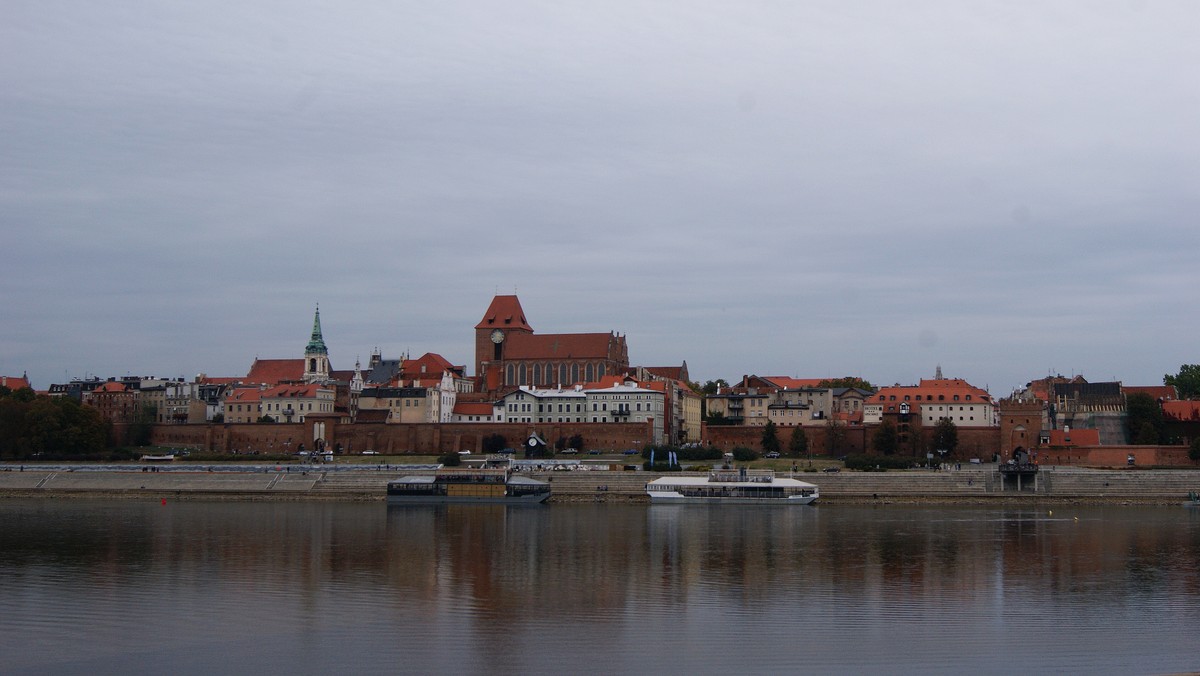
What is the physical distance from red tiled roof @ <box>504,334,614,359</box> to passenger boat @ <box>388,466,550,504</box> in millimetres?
32885

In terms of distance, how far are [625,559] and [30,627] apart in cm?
1486

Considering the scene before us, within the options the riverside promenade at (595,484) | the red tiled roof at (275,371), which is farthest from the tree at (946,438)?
the red tiled roof at (275,371)

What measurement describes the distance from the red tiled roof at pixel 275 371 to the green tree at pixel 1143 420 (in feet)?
199

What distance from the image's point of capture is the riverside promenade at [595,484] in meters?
55.1

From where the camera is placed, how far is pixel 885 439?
69.6 metres

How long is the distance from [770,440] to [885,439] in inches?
265

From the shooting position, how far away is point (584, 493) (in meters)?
56.5

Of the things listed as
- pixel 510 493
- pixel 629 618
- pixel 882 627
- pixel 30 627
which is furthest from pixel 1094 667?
pixel 510 493

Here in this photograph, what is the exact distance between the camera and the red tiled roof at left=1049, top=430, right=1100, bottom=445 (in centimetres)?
6852

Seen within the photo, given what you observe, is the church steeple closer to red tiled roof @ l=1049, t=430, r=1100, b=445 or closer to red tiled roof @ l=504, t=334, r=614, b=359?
red tiled roof @ l=504, t=334, r=614, b=359

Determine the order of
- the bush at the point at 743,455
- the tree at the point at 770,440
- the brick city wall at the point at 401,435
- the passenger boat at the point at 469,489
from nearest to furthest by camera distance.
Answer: the passenger boat at the point at 469,489, the bush at the point at 743,455, the tree at the point at 770,440, the brick city wall at the point at 401,435

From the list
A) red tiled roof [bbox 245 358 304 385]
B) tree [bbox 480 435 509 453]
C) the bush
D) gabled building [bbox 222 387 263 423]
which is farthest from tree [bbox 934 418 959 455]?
red tiled roof [bbox 245 358 304 385]

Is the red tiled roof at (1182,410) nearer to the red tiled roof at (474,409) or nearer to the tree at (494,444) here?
the tree at (494,444)

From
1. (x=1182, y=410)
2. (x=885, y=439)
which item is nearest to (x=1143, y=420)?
(x=1182, y=410)
